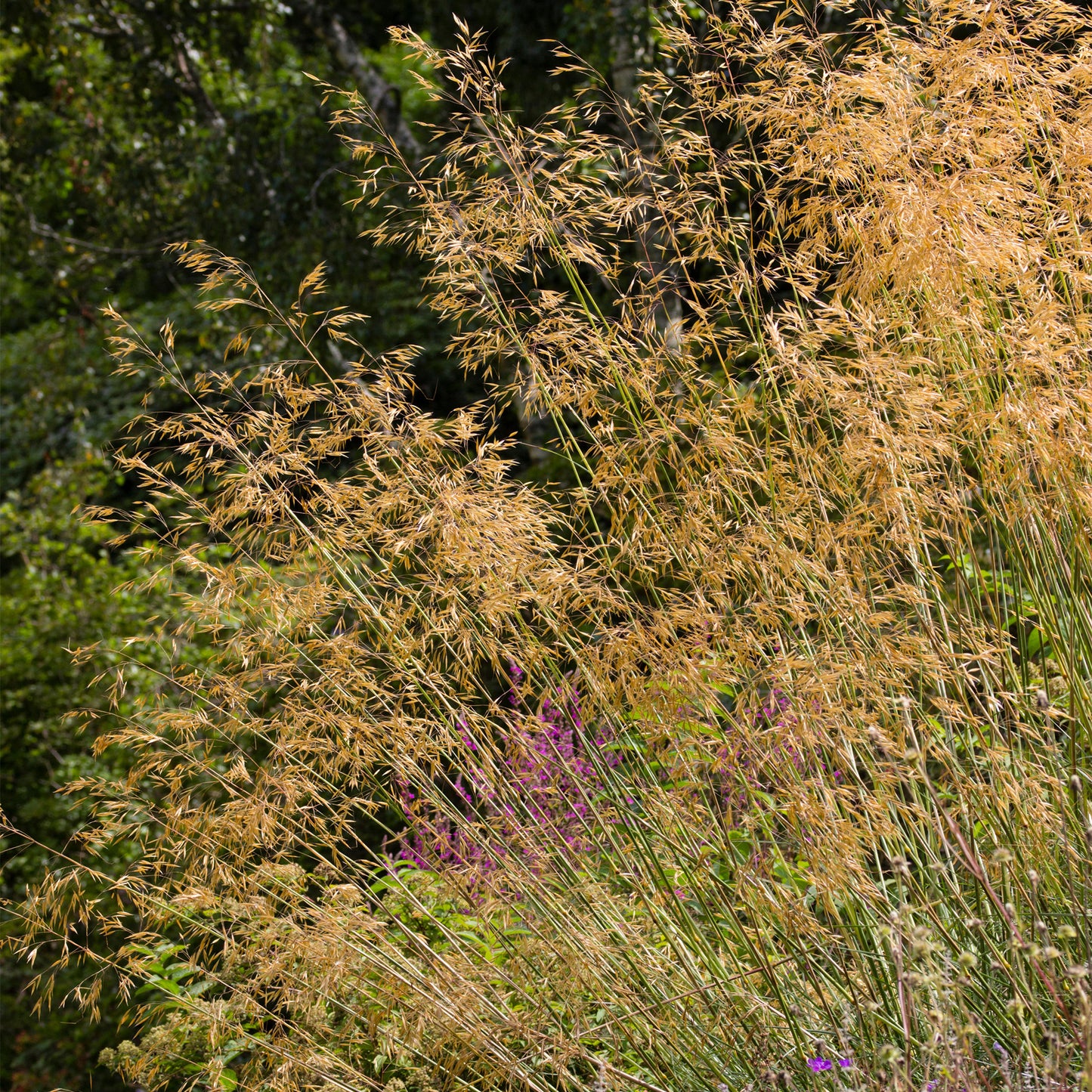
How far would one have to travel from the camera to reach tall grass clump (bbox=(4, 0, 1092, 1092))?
1.74 meters

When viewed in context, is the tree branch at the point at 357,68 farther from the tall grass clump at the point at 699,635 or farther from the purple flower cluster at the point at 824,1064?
the purple flower cluster at the point at 824,1064

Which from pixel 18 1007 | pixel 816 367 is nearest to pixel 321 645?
pixel 816 367

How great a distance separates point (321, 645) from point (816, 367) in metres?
1.07

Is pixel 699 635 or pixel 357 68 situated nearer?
pixel 699 635

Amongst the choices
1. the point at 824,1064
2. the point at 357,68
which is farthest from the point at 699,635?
the point at 357,68

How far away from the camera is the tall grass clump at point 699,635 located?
5.70 ft

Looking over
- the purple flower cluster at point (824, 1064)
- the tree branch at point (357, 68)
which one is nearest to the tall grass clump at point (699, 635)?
the purple flower cluster at point (824, 1064)

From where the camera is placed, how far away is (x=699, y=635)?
1865 millimetres

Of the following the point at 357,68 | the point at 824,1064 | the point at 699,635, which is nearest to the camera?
the point at 824,1064

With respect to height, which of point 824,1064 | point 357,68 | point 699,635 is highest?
point 357,68

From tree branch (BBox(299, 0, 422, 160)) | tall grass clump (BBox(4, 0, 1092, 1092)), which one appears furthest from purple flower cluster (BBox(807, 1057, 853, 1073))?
tree branch (BBox(299, 0, 422, 160))

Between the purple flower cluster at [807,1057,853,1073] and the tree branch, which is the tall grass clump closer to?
the purple flower cluster at [807,1057,853,1073]

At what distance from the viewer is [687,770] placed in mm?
1777

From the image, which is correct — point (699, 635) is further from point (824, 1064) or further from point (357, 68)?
point (357, 68)
